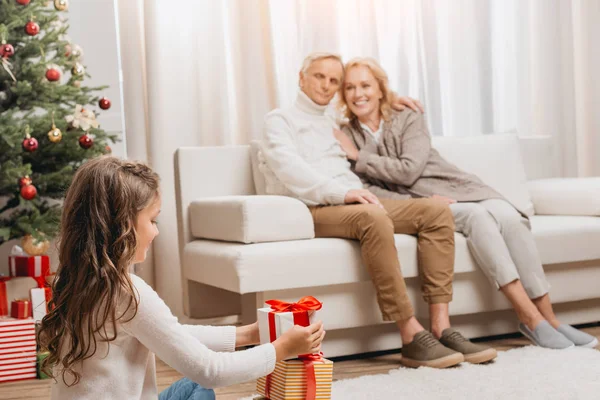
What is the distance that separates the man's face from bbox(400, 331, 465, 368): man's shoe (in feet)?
3.34

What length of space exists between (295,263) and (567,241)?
1.08 m

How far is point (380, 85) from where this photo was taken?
3215mm

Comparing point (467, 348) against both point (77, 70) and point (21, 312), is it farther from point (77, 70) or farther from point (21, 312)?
point (77, 70)

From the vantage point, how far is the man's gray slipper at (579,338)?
271 cm

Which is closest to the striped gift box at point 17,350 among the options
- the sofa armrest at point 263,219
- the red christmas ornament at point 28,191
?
the red christmas ornament at point 28,191

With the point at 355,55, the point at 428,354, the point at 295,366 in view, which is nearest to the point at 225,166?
the point at 428,354

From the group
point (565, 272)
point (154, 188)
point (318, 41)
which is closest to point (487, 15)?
point (318, 41)

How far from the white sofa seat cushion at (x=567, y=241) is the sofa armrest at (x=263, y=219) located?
880 mm

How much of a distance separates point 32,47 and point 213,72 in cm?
102

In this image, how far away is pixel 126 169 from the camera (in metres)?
1.31

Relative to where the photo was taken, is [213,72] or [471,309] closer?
[471,309]

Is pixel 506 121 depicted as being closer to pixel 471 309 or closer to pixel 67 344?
pixel 471 309

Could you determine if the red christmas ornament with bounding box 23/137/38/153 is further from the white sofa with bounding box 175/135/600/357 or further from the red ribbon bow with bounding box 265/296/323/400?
the red ribbon bow with bounding box 265/296/323/400

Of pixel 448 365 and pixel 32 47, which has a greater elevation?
pixel 32 47
